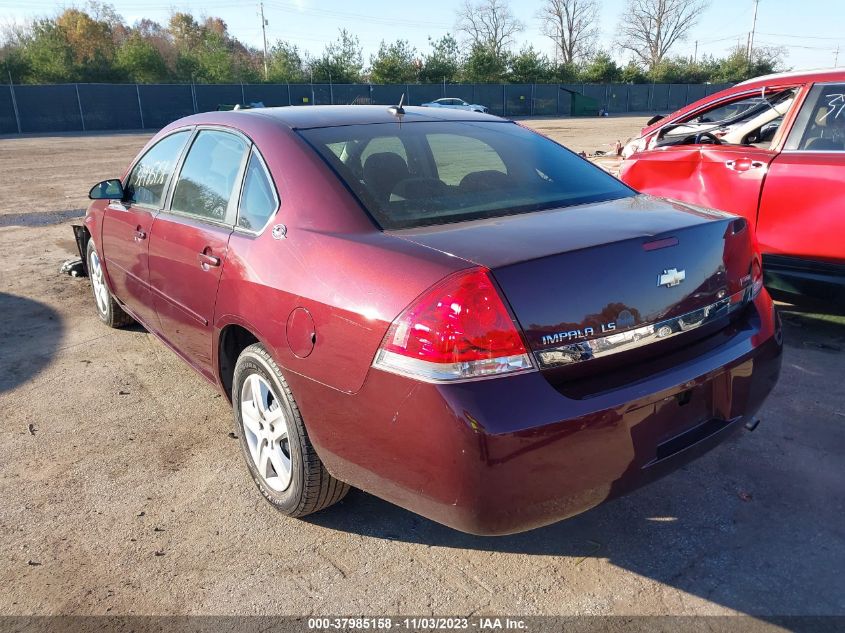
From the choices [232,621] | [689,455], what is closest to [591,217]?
[689,455]

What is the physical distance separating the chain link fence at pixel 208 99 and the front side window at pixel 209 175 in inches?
1242

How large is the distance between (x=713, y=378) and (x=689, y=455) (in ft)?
0.94

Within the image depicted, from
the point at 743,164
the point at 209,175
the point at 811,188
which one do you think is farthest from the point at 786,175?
the point at 209,175

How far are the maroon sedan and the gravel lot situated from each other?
31cm

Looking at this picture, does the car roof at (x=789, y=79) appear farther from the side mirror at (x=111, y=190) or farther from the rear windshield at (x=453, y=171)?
the side mirror at (x=111, y=190)

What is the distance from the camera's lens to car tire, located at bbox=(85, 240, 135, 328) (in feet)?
16.7

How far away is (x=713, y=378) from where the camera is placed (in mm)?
2381

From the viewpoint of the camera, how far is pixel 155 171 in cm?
408

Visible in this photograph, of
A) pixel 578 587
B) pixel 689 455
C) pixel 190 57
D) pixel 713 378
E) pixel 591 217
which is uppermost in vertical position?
pixel 190 57

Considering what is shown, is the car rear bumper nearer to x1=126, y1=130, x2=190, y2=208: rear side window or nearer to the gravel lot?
the gravel lot

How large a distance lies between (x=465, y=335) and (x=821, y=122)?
3940 mm

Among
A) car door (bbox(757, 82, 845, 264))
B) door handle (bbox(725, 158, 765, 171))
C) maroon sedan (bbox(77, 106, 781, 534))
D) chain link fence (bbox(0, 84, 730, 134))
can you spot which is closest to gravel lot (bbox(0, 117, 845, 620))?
maroon sedan (bbox(77, 106, 781, 534))

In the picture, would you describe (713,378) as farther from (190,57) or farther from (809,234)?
(190,57)

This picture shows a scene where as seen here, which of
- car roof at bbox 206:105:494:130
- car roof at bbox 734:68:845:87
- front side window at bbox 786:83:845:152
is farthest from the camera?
car roof at bbox 734:68:845:87
